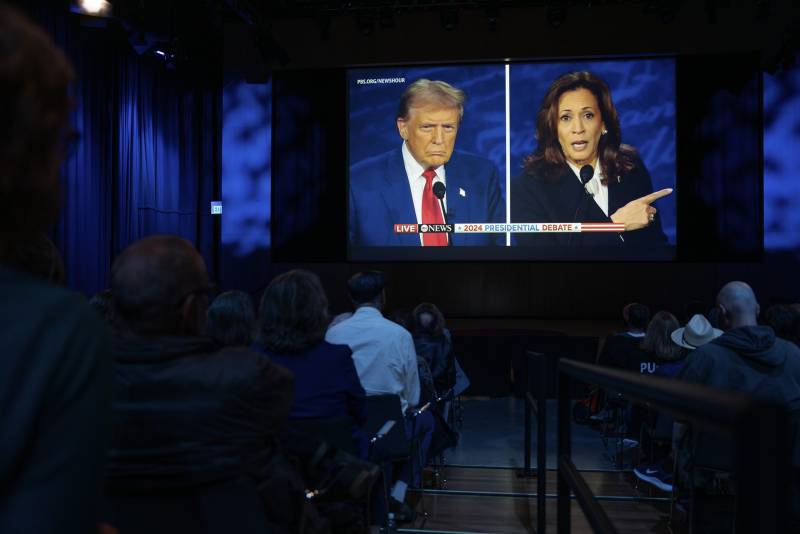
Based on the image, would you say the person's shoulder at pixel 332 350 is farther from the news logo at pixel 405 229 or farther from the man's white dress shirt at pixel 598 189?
the man's white dress shirt at pixel 598 189

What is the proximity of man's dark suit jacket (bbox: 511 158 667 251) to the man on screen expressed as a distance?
303 mm

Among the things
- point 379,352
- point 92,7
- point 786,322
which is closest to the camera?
point 379,352

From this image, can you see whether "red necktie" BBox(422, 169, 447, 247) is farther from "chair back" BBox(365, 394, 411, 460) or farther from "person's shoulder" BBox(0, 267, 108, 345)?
"person's shoulder" BBox(0, 267, 108, 345)

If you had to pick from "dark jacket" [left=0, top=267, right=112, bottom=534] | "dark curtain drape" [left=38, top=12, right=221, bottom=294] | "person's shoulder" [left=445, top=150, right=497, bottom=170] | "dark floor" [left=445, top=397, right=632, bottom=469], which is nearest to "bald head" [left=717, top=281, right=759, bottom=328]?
"dark floor" [left=445, top=397, right=632, bottom=469]

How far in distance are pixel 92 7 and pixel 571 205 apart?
570 centimetres

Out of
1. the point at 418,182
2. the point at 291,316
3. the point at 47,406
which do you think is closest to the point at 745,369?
the point at 291,316

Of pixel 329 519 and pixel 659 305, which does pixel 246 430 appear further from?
pixel 659 305

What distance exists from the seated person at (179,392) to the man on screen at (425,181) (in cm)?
702

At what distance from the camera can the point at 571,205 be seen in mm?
8047

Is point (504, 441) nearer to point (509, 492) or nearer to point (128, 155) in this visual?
point (509, 492)

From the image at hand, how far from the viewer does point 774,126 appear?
28.4 ft

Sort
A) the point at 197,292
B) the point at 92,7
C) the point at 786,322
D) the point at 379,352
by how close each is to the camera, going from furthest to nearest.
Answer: the point at 92,7, the point at 786,322, the point at 379,352, the point at 197,292

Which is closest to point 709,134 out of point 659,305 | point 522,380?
point 659,305

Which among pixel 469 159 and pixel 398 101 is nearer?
pixel 469 159
